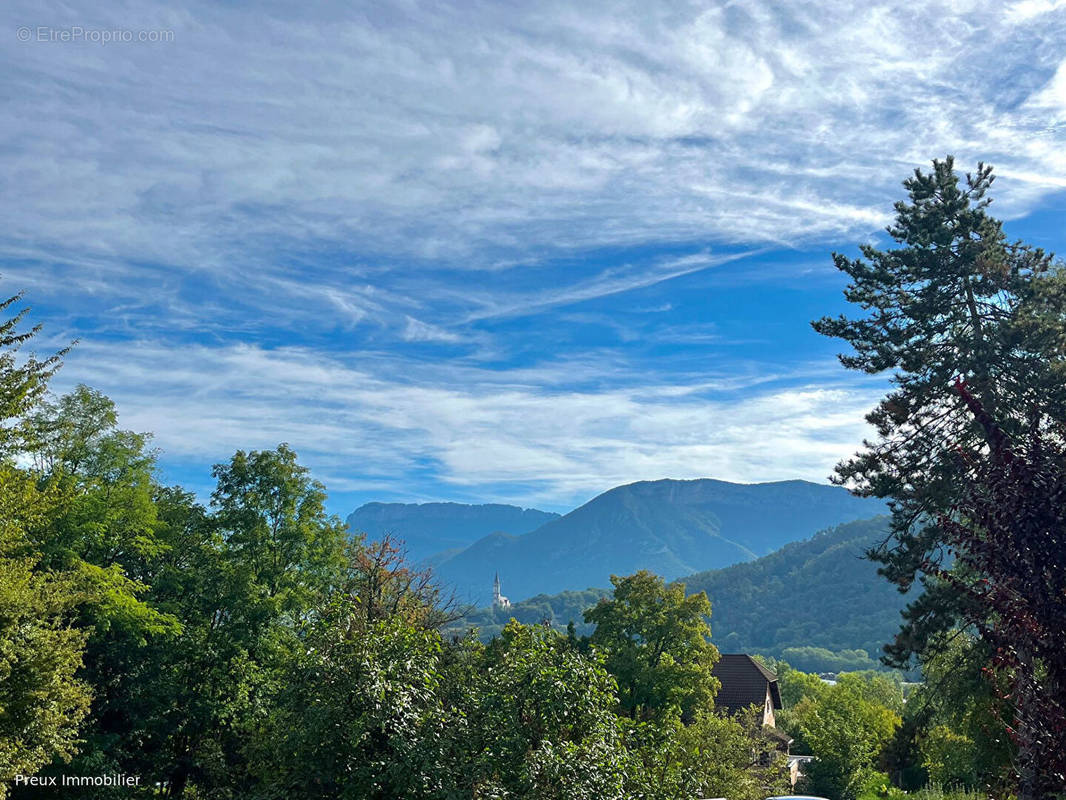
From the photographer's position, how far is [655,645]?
33.4 m

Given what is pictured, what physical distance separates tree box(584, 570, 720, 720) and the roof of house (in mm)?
20695

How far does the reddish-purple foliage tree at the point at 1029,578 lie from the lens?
20.2ft

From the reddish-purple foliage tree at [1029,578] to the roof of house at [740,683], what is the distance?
160ft

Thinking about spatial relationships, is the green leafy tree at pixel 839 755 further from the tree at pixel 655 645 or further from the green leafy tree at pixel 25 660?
the green leafy tree at pixel 25 660

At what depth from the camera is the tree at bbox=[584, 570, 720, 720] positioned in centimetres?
3197

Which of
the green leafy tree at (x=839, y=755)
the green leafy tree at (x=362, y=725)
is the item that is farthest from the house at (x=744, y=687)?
the green leafy tree at (x=362, y=725)

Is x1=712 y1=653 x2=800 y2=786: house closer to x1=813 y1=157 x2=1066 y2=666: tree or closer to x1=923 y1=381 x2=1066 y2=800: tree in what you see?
x1=813 y1=157 x2=1066 y2=666: tree

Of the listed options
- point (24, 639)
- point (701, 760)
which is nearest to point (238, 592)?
point (24, 639)

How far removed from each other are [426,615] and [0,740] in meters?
13.8

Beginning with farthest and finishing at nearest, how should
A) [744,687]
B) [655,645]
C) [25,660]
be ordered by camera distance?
1. [744,687]
2. [655,645]
3. [25,660]

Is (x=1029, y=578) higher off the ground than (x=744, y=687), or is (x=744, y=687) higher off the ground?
(x=1029, y=578)

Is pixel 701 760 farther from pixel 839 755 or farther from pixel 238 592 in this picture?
pixel 839 755

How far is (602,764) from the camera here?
1015cm

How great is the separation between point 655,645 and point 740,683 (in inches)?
1004
